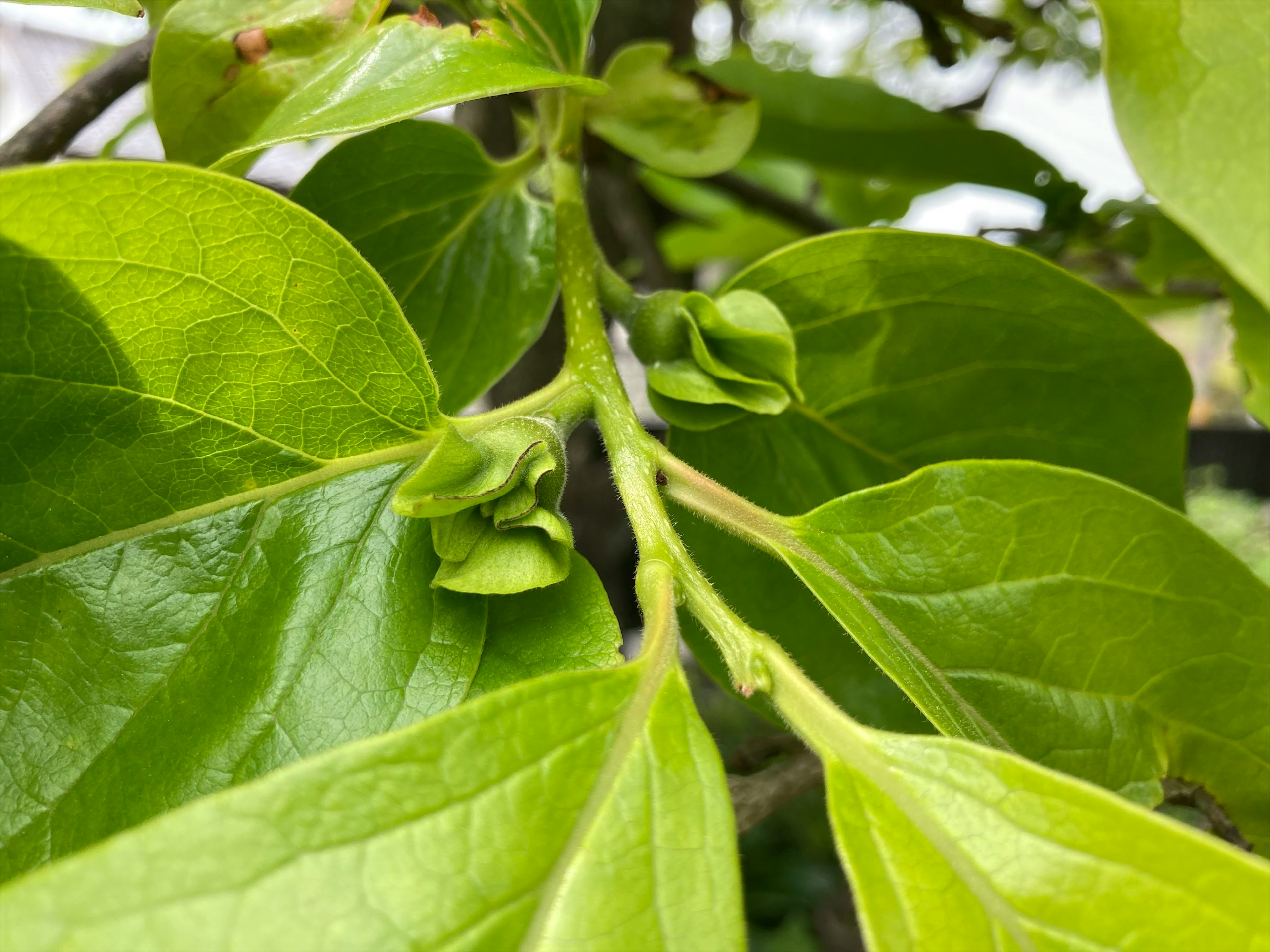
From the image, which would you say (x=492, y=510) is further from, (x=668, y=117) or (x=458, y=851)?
(x=668, y=117)

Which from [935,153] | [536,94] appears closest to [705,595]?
[536,94]

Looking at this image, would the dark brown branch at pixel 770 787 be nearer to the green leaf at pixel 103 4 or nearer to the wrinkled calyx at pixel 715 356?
the wrinkled calyx at pixel 715 356

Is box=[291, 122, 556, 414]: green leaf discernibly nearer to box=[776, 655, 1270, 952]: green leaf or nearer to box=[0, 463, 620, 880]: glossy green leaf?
box=[0, 463, 620, 880]: glossy green leaf

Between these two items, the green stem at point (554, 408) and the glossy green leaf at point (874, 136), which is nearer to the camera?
the green stem at point (554, 408)

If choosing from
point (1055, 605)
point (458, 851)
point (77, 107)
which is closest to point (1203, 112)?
point (1055, 605)

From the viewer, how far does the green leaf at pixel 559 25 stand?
34 cm

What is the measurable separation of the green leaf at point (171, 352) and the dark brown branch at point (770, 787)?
225mm

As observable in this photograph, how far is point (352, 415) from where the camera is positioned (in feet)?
0.94

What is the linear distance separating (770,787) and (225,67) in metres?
0.35

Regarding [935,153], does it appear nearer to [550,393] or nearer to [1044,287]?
[1044,287]

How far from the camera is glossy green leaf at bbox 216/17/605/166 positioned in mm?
258

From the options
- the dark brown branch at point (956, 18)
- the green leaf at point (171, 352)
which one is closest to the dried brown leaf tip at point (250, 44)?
the green leaf at point (171, 352)

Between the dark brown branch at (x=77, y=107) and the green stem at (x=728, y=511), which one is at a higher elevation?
the dark brown branch at (x=77, y=107)

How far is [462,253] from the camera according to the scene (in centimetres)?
45
